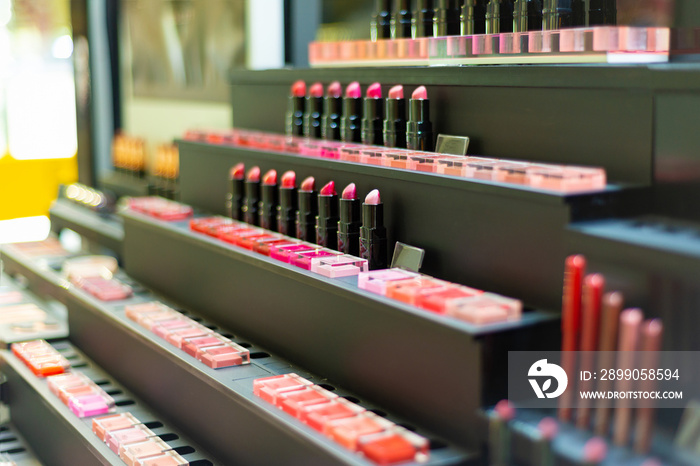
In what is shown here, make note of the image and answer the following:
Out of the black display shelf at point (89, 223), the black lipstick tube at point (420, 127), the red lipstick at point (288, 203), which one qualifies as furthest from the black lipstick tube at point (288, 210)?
the black display shelf at point (89, 223)

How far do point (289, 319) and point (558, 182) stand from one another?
2.29 ft

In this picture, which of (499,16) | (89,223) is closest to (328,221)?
(499,16)

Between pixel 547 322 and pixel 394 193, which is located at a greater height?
pixel 394 193

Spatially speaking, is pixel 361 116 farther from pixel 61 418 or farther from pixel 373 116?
pixel 61 418

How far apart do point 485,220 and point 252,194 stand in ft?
2.49

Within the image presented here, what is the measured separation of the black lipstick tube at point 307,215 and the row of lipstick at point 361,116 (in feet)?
0.54

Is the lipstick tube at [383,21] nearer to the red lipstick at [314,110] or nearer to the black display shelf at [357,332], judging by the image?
the red lipstick at [314,110]

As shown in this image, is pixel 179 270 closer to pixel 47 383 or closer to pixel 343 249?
pixel 47 383

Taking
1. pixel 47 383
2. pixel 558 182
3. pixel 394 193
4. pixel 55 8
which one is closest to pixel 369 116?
pixel 394 193

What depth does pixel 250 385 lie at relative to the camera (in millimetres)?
1552

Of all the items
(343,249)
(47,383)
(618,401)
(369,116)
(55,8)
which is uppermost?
(55,8)

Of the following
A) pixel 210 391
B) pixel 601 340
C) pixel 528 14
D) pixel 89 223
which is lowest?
pixel 210 391

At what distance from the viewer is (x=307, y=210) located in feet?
5.76

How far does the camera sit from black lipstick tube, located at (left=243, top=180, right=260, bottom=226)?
196cm
